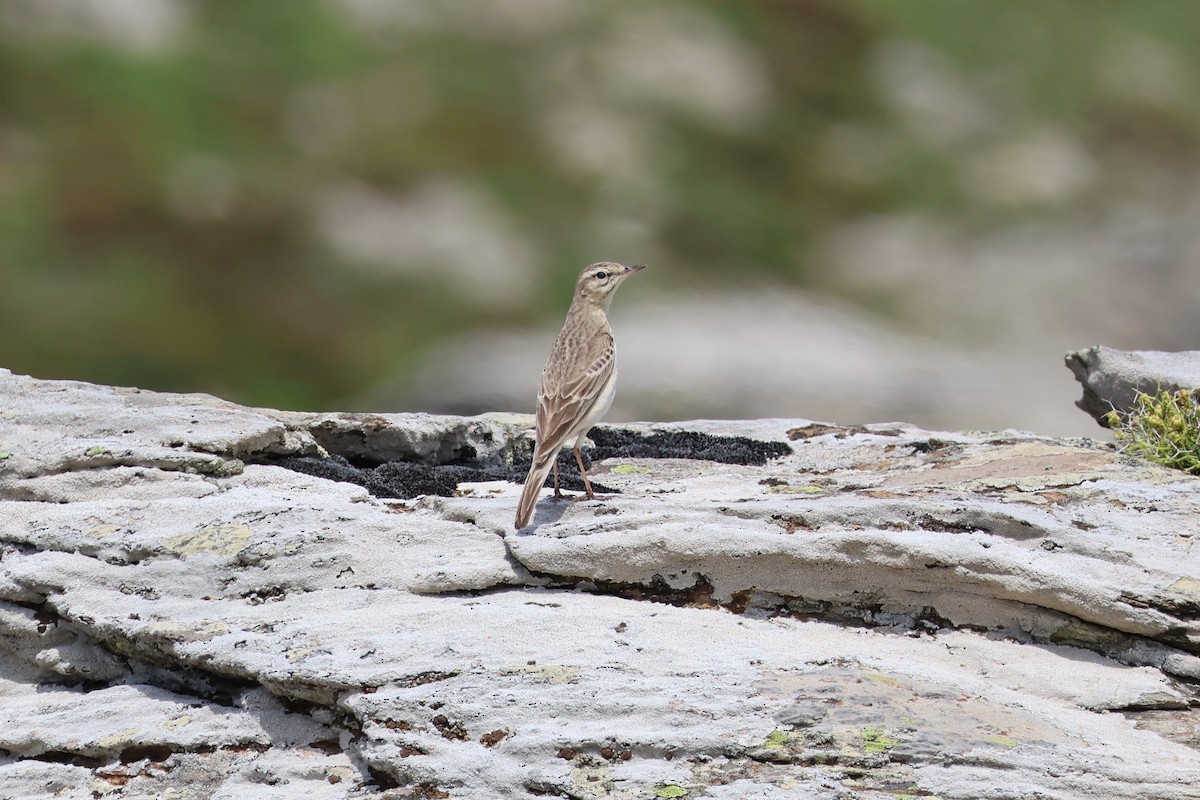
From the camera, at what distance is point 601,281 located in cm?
984

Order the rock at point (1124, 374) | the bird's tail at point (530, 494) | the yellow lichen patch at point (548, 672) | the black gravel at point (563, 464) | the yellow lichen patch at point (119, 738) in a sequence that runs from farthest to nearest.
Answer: the rock at point (1124, 374) → the black gravel at point (563, 464) → the bird's tail at point (530, 494) → the yellow lichen patch at point (119, 738) → the yellow lichen patch at point (548, 672)

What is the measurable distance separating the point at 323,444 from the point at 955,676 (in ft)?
16.5

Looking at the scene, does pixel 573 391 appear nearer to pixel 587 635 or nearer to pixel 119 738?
pixel 587 635

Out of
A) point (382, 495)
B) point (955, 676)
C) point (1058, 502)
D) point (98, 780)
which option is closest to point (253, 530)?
point (382, 495)

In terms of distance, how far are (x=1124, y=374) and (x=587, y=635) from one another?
5.67m

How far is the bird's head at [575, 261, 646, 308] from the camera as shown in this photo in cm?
982

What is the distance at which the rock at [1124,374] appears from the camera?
9.52 metres

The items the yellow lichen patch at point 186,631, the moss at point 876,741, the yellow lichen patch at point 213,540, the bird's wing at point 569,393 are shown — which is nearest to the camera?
the moss at point 876,741

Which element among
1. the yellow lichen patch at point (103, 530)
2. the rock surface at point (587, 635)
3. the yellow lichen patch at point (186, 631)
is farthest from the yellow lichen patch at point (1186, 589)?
the yellow lichen patch at point (103, 530)


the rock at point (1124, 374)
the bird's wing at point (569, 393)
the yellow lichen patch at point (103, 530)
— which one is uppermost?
the rock at point (1124, 374)

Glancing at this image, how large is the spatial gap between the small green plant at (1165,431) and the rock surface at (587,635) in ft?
1.53

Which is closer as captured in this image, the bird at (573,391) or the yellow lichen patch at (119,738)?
the yellow lichen patch at (119,738)

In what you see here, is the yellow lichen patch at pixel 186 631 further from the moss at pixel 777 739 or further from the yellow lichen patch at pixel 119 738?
the moss at pixel 777 739

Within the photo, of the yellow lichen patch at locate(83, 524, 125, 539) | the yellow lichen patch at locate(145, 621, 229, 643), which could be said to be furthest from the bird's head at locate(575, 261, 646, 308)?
the yellow lichen patch at locate(145, 621, 229, 643)
